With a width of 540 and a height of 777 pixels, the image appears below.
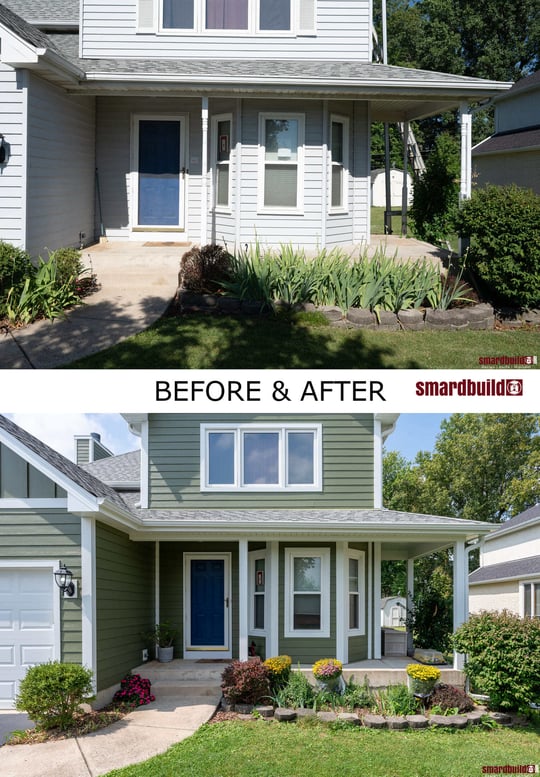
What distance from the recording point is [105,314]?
1362 centimetres

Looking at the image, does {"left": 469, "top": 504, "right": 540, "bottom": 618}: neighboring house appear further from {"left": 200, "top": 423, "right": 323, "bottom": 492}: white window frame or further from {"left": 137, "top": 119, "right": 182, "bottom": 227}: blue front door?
{"left": 137, "top": 119, "right": 182, "bottom": 227}: blue front door

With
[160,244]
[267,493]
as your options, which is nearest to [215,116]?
[160,244]

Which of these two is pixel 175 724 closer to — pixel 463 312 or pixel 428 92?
pixel 463 312

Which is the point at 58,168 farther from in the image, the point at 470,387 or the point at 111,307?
the point at 470,387

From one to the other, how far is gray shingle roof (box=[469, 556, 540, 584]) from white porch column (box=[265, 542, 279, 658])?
274 inches

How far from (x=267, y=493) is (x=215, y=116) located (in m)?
8.49

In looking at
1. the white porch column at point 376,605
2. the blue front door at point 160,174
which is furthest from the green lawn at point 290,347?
the blue front door at point 160,174

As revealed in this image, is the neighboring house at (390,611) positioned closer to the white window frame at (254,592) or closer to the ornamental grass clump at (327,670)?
the white window frame at (254,592)

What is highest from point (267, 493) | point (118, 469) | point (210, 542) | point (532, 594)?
point (118, 469)

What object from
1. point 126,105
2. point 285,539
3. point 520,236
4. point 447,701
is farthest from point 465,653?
point 126,105

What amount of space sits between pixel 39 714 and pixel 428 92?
12.9 m

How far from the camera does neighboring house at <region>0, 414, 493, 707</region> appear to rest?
11047 mm

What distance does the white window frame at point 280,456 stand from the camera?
48.8ft

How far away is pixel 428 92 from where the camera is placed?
54.9 feet
